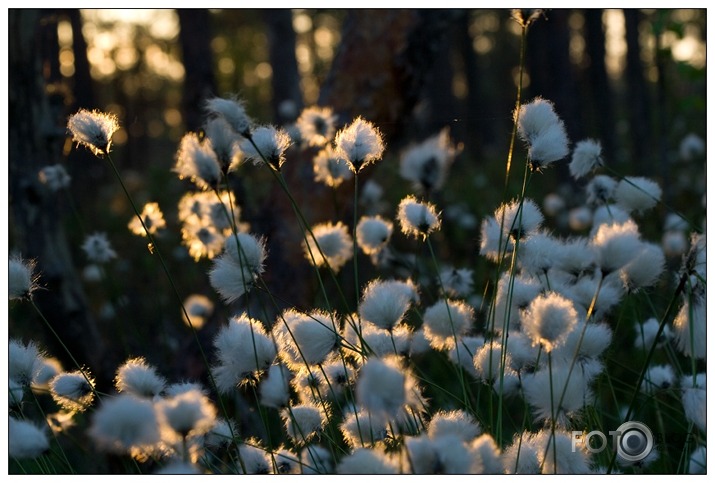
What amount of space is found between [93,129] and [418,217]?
80 centimetres

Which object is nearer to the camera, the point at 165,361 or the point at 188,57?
the point at 165,361

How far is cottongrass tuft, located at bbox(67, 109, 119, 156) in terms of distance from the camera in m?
1.80

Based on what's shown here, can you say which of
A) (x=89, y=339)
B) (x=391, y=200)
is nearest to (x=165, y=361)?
(x=89, y=339)

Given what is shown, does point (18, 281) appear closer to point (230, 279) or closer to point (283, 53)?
point (230, 279)

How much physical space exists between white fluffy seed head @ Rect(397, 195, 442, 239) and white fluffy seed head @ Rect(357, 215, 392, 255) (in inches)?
17.2

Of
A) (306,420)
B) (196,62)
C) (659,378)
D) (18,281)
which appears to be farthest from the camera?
(196,62)

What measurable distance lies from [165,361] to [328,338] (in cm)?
269

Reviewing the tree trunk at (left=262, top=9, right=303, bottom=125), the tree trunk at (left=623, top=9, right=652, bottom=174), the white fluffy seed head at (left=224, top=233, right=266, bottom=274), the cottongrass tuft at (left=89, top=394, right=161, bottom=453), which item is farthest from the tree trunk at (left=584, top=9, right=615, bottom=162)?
the cottongrass tuft at (left=89, top=394, right=161, bottom=453)

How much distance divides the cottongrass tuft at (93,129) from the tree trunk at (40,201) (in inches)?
71.0

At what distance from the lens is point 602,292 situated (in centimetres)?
205

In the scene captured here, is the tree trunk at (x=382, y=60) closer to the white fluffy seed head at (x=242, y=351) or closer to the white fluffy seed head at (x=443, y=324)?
the white fluffy seed head at (x=443, y=324)

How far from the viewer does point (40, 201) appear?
11.7 ft

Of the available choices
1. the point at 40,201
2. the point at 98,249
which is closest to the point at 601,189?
the point at 98,249
